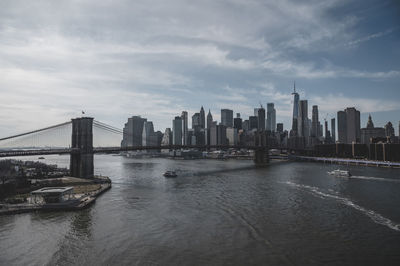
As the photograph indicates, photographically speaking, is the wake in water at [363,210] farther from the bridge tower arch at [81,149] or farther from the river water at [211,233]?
the bridge tower arch at [81,149]

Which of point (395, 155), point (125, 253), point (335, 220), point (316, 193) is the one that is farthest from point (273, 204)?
point (395, 155)

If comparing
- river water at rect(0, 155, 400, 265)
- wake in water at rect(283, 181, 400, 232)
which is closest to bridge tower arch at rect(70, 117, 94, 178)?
river water at rect(0, 155, 400, 265)

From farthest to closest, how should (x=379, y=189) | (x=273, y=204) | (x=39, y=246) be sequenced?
(x=379, y=189)
(x=273, y=204)
(x=39, y=246)

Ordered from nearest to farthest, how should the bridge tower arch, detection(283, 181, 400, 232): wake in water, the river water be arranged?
the river water → detection(283, 181, 400, 232): wake in water → the bridge tower arch

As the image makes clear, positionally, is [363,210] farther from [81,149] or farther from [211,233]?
[81,149]

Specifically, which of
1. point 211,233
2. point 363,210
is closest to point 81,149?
point 211,233

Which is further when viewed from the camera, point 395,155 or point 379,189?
point 395,155

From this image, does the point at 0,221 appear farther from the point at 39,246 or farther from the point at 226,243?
the point at 226,243

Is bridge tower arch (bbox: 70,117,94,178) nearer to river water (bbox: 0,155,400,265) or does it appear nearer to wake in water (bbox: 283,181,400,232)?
river water (bbox: 0,155,400,265)
